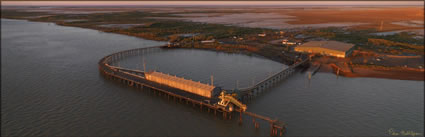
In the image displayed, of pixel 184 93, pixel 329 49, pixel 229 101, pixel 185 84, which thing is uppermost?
pixel 329 49

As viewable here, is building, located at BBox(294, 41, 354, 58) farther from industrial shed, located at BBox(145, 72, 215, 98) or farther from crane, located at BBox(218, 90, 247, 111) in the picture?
crane, located at BBox(218, 90, 247, 111)

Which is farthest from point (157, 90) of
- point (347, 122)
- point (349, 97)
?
point (349, 97)

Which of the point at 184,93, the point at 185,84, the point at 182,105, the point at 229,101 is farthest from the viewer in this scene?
the point at 185,84

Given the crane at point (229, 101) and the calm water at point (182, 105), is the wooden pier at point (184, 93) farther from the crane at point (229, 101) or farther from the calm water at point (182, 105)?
the calm water at point (182, 105)

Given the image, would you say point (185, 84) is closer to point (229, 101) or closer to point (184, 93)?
point (184, 93)

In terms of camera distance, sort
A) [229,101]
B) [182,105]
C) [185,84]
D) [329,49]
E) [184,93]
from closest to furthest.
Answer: [229,101]
[182,105]
[184,93]
[185,84]
[329,49]

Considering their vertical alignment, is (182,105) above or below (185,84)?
below

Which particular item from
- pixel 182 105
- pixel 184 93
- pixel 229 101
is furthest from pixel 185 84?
pixel 229 101
